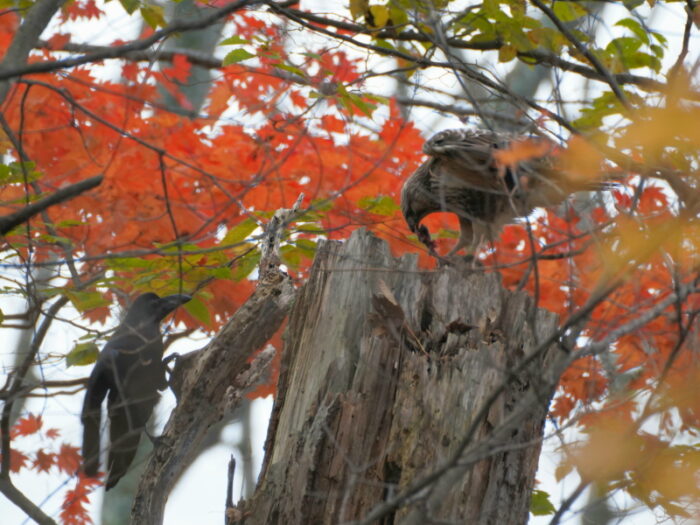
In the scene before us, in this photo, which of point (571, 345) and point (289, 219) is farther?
point (289, 219)

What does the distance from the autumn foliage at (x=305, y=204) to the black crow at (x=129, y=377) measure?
17cm

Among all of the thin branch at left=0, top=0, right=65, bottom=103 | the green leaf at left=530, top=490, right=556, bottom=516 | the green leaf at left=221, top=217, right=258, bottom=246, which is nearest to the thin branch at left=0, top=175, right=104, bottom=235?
the thin branch at left=0, top=0, right=65, bottom=103

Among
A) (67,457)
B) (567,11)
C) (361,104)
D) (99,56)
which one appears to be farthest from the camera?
(67,457)

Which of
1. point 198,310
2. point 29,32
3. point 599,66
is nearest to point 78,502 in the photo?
point 198,310

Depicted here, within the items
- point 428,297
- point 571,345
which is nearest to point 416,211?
point 428,297

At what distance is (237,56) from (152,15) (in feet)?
1.76

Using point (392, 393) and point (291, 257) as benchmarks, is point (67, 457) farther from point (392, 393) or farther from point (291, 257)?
point (392, 393)

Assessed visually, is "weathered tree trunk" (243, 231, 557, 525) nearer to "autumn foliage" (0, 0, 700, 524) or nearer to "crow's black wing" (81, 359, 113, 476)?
"autumn foliage" (0, 0, 700, 524)

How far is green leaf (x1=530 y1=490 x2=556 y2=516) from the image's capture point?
440 cm

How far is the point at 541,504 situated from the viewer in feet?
14.6

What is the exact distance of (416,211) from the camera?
4785mm

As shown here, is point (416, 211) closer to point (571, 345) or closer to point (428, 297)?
point (428, 297)

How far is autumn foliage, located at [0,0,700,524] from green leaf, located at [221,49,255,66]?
1 centimetres

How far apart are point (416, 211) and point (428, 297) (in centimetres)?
135
